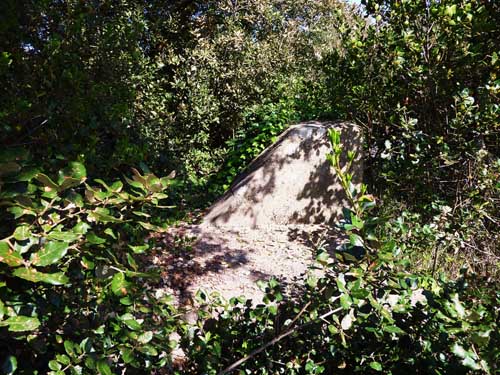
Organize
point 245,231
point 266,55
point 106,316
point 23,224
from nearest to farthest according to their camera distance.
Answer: point 23,224, point 106,316, point 245,231, point 266,55

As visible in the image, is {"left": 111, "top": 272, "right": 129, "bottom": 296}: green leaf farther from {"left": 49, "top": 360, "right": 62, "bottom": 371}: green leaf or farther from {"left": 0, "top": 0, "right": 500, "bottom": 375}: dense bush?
{"left": 49, "top": 360, "right": 62, "bottom": 371}: green leaf

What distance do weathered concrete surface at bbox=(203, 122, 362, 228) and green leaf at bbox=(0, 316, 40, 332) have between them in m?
4.27

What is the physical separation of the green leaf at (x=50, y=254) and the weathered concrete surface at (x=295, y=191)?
4.23 metres

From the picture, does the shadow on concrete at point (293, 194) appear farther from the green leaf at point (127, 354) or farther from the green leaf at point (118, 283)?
the green leaf at point (118, 283)

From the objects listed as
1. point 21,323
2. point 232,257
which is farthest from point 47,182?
point 232,257

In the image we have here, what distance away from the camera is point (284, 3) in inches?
407

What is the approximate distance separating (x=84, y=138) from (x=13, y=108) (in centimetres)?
43

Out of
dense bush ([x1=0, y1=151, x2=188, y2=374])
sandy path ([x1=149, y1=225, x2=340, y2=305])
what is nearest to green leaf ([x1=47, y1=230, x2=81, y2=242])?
dense bush ([x1=0, y1=151, x2=188, y2=374])

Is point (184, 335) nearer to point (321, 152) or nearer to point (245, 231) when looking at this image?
point (245, 231)

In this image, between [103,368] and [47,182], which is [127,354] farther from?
[47,182]

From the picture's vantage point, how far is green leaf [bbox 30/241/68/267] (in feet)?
3.64

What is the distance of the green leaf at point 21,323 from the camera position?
1065 millimetres

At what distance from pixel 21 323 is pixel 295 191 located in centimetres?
463

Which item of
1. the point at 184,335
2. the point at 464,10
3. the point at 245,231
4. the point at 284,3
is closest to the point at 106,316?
the point at 184,335
